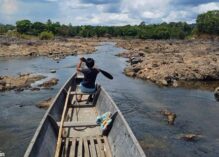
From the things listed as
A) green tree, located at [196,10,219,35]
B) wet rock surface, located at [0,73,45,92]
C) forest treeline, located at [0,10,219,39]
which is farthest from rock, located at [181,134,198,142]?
green tree, located at [196,10,219,35]

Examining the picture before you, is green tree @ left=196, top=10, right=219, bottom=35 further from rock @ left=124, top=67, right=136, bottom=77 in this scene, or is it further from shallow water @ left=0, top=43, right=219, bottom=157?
shallow water @ left=0, top=43, right=219, bottom=157

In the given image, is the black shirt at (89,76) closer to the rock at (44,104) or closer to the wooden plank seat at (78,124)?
the wooden plank seat at (78,124)

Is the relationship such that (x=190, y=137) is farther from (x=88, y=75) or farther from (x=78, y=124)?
(x=78, y=124)

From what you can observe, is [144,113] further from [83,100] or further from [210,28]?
[210,28]

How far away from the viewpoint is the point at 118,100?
78.5 feet

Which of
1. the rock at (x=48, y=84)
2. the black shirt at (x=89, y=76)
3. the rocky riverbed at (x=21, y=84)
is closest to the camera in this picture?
the black shirt at (x=89, y=76)

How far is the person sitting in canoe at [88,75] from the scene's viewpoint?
47.6ft

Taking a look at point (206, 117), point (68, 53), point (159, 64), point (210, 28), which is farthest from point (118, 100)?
point (210, 28)

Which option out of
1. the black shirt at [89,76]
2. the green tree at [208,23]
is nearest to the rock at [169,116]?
the black shirt at [89,76]

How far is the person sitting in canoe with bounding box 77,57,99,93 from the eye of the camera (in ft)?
47.6

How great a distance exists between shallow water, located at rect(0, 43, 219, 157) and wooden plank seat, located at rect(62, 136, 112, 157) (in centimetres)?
427

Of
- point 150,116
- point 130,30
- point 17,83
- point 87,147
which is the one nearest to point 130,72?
point 17,83

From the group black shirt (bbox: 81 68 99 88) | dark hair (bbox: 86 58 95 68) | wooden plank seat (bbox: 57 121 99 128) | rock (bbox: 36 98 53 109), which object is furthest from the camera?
rock (bbox: 36 98 53 109)

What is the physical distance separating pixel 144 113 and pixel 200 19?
106 metres
